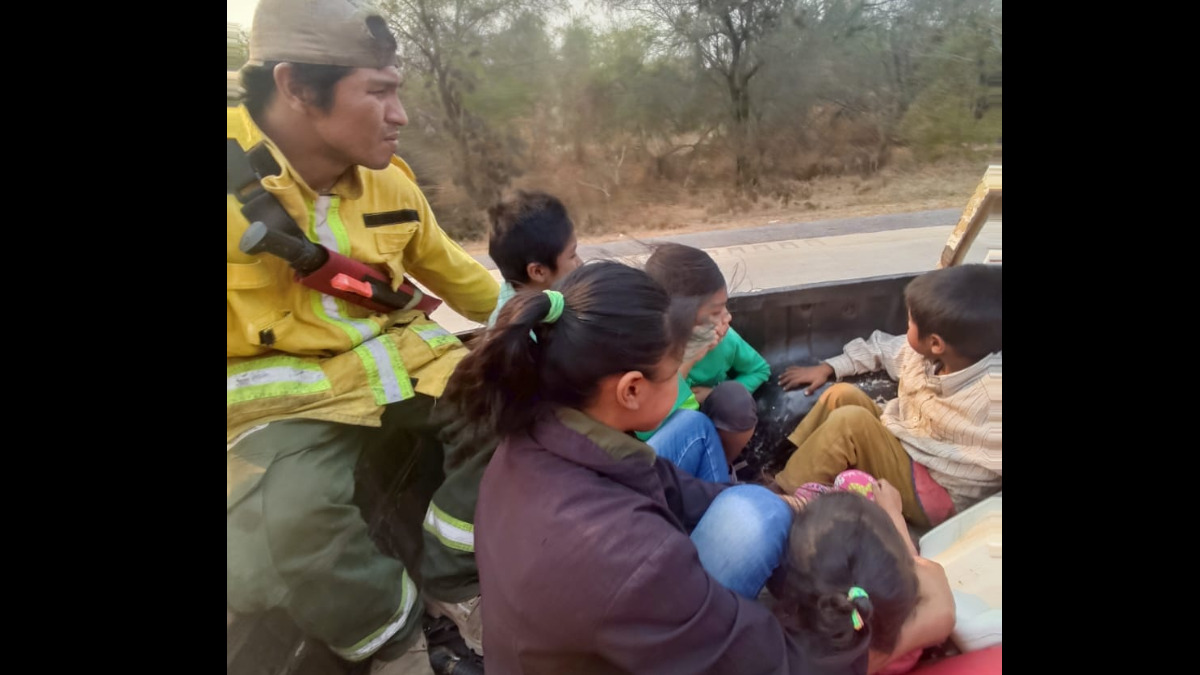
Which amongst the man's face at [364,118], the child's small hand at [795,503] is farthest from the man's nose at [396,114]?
the child's small hand at [795,503]

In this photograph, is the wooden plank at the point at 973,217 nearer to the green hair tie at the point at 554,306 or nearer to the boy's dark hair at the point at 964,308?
the boy's dark hair at the point at 964,308

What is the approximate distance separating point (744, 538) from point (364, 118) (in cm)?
93

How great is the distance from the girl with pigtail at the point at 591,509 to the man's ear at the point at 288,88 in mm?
408

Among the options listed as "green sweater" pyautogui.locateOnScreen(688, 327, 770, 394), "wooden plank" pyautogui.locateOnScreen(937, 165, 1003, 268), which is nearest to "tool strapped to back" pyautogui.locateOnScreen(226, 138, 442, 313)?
"green sweater" pyautogui.locateOnScreen(688, 327, 770, 394)

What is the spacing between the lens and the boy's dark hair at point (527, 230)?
1143 mm

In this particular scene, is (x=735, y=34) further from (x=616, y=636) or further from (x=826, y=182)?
(x=616, y=636)

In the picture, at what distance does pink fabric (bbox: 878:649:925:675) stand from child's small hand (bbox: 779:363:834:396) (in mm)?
592

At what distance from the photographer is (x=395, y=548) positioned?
1.27m

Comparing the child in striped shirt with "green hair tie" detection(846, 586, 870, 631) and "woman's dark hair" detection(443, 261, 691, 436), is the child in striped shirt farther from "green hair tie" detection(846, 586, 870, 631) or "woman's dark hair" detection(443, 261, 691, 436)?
"woman's dark hair" detection(443, 261, 691, 436)

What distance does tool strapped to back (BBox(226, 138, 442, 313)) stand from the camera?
88 centimetres

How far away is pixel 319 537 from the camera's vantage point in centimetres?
104

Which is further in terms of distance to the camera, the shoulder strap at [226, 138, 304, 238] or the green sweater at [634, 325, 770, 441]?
the green sweater at [634, 325, 770, 441]

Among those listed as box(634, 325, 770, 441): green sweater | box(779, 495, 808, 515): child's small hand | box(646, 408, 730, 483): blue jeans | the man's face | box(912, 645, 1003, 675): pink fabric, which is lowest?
box(912, 645, 1003, 675): pink fabric
